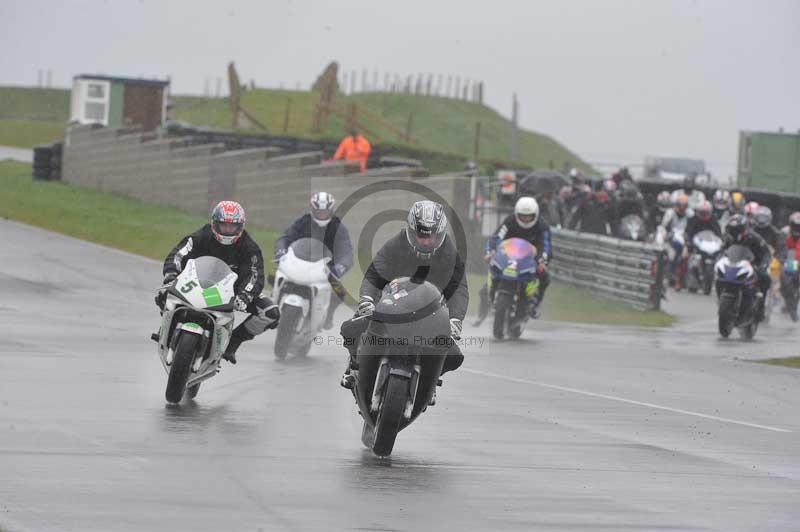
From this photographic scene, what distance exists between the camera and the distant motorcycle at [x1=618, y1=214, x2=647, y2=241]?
35.6m

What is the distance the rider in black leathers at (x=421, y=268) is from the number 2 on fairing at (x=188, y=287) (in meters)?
1.94

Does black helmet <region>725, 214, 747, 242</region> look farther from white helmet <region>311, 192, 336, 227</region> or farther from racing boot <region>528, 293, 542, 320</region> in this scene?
white helmet <region>311, 192, 336, 227</region>

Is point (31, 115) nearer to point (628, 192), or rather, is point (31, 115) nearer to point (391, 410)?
point (628, 192)

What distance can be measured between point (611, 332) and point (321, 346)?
674 cm

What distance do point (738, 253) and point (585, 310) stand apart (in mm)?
5247

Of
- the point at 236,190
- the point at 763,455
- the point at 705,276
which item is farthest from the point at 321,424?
the point at 236,190

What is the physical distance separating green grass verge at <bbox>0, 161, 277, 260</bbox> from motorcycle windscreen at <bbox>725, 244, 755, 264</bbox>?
10672 mm

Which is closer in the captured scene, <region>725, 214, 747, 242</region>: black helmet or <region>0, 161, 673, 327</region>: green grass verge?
<region>725, 214, 747, 242</region>: black helmet

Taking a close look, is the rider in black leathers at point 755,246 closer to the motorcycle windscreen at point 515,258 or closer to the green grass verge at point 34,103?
the motorcycle windscreen at point 515,258

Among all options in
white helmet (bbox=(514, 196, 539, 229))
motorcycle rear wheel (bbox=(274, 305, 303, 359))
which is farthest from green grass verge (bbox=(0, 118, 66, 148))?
motorcycle rear wheel (bbox=(274, 305, 303, 359))

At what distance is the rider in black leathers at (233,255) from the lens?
13.4 m

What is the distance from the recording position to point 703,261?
33.9m

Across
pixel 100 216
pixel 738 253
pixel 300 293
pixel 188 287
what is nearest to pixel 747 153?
pixel 100 216

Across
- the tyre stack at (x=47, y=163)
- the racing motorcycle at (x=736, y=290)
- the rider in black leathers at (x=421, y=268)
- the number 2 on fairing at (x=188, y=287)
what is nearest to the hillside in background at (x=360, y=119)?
the tyre stack at (x=47, y=163)
